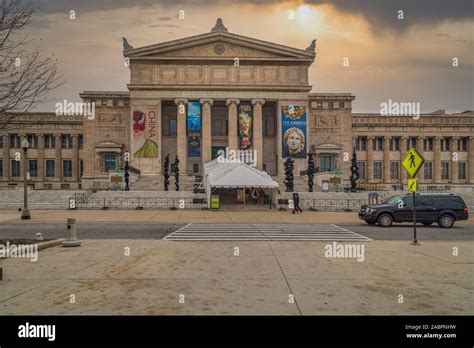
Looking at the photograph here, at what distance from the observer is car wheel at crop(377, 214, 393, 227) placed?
910 inches

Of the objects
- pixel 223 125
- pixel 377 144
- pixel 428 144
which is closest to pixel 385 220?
pixel 223 125

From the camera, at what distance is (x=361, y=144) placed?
7525cm

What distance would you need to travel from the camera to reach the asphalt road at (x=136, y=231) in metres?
18.2

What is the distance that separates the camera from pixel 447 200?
23.6 m

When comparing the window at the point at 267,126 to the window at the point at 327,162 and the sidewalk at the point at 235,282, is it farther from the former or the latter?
the sidewalk at the point at 235,282

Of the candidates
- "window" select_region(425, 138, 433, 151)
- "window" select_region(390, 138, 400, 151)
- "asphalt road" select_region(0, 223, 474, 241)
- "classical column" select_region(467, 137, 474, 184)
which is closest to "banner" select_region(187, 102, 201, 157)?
"window" select_region(390, 138, 400, 151)

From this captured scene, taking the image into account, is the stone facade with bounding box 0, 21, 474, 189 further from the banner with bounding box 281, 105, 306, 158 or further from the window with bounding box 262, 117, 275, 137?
the banner with bounding box 281, 105, 306, 158

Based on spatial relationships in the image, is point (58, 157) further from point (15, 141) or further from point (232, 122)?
point (232, 122)

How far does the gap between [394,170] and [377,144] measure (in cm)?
530

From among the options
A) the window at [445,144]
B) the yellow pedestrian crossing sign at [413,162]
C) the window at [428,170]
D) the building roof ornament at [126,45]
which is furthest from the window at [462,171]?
the yellow pedestrian crossing sign at [413,162]
